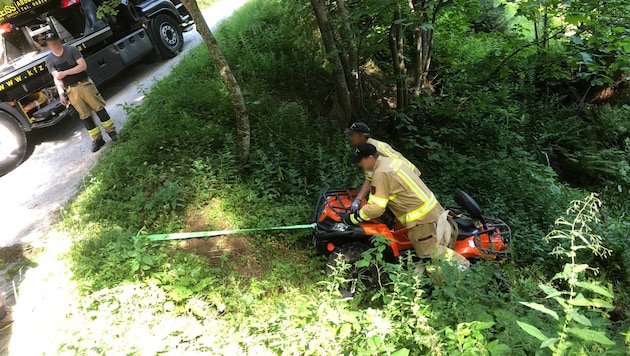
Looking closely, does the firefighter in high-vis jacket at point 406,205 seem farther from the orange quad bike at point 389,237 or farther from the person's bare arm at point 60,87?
the person's bare arm at point 60,87

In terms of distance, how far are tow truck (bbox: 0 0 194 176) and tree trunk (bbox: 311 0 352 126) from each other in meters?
3.21

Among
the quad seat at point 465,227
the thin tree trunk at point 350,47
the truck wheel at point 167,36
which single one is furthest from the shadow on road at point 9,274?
the truck wheel at point 167,36

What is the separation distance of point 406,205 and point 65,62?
18.0 feet

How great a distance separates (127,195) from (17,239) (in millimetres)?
1335

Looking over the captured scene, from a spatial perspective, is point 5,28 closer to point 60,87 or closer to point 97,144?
point 60,87

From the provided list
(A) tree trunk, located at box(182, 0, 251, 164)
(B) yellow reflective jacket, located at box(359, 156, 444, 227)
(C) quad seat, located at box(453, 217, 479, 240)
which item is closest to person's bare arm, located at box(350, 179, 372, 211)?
(B) yellow reflective jacket, located at box(359, 156, 444, 227)

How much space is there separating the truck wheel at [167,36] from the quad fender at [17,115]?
12.1 ft

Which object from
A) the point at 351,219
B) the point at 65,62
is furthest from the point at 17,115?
the point at 351,219

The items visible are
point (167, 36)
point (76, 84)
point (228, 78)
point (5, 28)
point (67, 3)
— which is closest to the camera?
point (228, 78)

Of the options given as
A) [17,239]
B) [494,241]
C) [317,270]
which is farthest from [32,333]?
[494,241]

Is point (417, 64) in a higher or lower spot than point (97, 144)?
lower

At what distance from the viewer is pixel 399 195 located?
3818 mm

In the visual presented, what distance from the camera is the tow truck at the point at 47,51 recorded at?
20.0 ft

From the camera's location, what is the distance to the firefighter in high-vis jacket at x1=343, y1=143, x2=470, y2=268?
376cm
